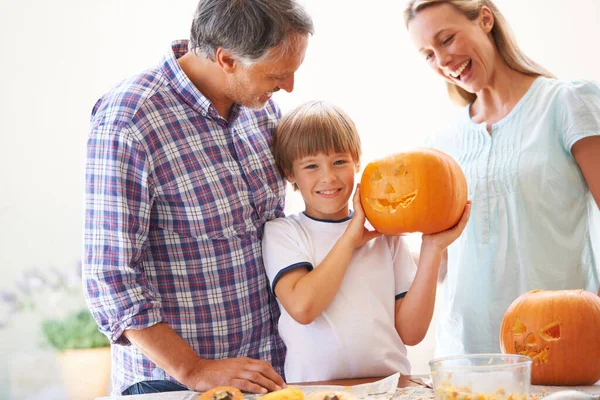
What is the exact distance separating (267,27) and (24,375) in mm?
2280

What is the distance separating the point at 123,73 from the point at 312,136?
182 cm

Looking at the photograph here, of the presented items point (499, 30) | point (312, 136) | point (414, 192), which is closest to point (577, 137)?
point (499, 30)

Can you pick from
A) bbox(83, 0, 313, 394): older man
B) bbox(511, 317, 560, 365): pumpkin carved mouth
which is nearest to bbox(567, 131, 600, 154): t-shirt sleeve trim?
bbox(511, 317, 560, 365): pumpkin carved mouth

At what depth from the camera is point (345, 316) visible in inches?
58.6

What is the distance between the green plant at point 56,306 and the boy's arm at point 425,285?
188 centimetres

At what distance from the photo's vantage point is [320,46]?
10.0 ft

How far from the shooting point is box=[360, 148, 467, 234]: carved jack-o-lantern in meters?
1.40

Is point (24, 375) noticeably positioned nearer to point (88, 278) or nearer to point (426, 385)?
point (88, 278)

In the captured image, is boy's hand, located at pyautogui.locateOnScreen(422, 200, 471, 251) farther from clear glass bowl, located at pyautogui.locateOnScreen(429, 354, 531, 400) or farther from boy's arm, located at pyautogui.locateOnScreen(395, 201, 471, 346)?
clear glass bowl, located at pyautogui.locateOnScreen(429, 354, 531, 400)

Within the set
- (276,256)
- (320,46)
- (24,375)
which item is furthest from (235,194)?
(24,375)

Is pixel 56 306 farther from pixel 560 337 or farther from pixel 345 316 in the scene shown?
pixel 560 337

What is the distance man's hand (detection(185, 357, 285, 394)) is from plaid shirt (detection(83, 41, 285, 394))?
13cm

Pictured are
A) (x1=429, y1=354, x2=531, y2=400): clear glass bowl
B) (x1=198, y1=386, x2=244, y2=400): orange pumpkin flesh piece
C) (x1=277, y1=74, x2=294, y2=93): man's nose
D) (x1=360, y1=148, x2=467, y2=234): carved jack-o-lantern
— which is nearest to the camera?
(x1=429, y1=354, x2=531, y2=400): clear glass bowl

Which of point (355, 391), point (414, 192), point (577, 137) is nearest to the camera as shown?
point (355, 391)
